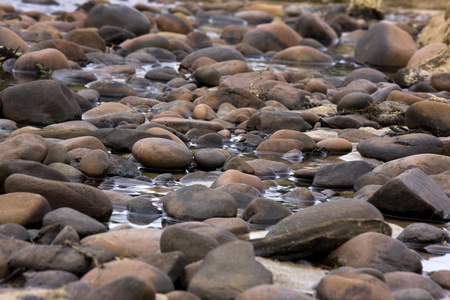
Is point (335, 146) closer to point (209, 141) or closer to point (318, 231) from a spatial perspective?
point (209, 141)

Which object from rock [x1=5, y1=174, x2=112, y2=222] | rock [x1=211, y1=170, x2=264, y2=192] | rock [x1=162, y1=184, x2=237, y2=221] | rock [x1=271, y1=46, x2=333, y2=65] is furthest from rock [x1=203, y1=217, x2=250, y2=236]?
rock [x1=271, y1=46, x2=333, y2=65]

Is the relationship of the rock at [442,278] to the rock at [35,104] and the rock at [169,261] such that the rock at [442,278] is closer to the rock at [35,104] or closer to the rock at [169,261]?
the rock at [169,261]

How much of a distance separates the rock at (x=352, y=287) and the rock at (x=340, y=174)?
1.90 meters

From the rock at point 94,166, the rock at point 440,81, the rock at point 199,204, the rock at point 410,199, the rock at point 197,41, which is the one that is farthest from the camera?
the rock at point 197,41

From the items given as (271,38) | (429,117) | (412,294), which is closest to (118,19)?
(271,38)

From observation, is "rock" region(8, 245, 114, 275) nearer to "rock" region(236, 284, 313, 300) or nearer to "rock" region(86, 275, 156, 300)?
"rock" region(86, 275, 156, 300)

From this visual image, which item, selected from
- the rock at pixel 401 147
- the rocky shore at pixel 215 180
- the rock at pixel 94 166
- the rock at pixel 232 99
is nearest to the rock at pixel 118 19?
the rocky shore at pixel 215 180

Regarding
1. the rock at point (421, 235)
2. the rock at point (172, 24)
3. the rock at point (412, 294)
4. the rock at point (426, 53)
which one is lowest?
the rock at point (172, 24)

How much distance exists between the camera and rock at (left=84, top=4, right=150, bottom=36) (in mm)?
12398

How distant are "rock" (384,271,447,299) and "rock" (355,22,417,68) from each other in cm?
895

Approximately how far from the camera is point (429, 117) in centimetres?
622

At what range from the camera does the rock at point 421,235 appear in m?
3.63

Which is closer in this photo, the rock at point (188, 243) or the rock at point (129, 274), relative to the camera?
the rock at point (129, 274)

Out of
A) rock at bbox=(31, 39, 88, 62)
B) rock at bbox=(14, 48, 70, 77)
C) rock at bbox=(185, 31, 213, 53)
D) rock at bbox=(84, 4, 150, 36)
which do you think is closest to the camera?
rock at bbox=(14, 48, 70, 77)
